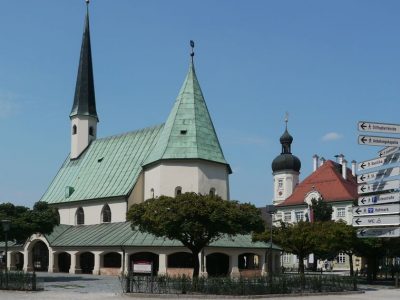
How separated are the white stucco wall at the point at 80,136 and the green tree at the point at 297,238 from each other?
35139 mm

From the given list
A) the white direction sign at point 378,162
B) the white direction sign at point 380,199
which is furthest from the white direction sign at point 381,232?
the white direction sign at point 378,162

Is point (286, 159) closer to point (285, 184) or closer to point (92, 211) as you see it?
point (285, 184)

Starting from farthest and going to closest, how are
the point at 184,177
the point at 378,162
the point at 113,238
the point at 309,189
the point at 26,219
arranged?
1. the point at 309,189
2. the point at 184,177
3. the point at 113,238
4. the point at 26,219
5. the point at 378,162

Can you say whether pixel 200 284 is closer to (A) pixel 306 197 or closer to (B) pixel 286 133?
(A) pixel 306 197

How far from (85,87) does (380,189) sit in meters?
64.8

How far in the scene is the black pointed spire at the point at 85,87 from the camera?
232ft

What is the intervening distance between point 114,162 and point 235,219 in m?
30.9

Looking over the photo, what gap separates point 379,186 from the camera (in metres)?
9.54

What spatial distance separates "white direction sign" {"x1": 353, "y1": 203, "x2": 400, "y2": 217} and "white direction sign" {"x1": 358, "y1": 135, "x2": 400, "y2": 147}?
103 centimetres

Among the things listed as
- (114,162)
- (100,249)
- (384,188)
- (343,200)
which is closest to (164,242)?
(100,249)

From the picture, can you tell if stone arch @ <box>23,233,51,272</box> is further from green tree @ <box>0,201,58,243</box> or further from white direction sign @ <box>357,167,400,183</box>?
white direction sign @ <box>357,167,400,183</box>

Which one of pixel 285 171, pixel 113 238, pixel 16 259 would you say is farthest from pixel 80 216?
pixel 285 171

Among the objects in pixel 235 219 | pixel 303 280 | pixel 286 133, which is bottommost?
pixel 303 280

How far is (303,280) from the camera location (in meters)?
30.8
